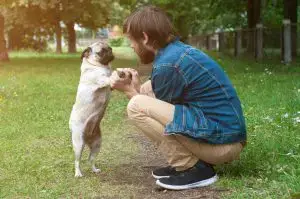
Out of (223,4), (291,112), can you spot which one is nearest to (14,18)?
(223,4)

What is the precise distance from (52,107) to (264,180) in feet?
21.1

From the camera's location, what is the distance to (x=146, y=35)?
5090mm

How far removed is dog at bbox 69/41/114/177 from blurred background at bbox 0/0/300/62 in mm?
14112

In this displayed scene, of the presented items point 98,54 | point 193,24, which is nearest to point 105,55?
point 98,54

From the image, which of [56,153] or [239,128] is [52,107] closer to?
[56,153]

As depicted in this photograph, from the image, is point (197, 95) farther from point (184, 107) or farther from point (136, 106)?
point (136, 106)

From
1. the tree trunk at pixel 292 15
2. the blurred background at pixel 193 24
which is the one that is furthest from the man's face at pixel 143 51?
the tree trunk at pixel 292 15

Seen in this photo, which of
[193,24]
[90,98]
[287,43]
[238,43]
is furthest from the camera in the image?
[193,24]

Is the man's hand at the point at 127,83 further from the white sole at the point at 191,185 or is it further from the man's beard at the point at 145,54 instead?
the white sole at the point at 191,185

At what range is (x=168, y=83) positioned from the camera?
4957mm

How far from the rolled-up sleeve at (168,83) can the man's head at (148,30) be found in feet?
0.92

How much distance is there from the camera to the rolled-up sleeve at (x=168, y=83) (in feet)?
16.2

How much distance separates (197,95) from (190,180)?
2.33 feet

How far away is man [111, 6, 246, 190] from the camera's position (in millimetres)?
4953
